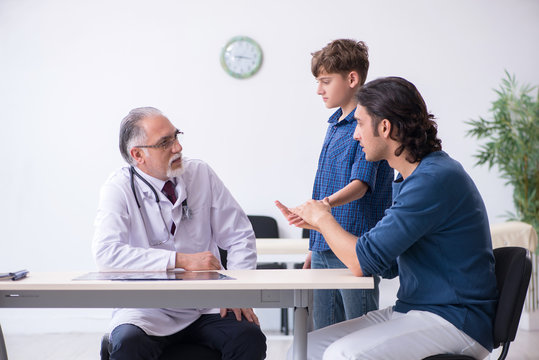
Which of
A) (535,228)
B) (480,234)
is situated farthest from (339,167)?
(535,228)

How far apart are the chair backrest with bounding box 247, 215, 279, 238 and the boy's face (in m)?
2.44

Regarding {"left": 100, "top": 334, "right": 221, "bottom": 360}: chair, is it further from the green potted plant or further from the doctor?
the green potted plant

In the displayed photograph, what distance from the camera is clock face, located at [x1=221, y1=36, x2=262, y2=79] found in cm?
497

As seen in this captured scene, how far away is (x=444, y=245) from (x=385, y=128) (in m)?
0.40

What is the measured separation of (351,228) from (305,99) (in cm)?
268

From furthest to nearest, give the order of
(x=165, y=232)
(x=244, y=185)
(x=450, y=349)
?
1. (x=244, y=185)
2. (x=165, y=232)
3. (x=450, y=349)

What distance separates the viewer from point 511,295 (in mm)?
1786

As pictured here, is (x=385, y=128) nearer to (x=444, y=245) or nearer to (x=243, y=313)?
(x=444, y=245)

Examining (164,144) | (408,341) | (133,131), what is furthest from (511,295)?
(133,131)

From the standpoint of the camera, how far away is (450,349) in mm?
1761

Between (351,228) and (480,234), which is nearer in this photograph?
(480,234)

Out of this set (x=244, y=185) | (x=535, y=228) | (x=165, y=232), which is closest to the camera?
(x=165, y=232)

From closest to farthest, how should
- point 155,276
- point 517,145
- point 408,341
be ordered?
point 408,341
point 155,276
point 517,145

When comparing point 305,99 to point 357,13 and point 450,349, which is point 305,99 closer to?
point 357,13
